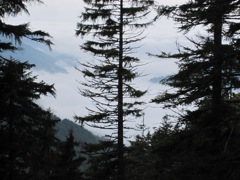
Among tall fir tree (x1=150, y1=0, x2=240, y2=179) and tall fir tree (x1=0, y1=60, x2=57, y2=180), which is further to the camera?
tall fir tree (x1=0, y1=60, x2=57, y2=180)

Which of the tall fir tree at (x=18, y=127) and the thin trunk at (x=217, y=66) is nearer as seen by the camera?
the thin trunk at (x=217, y=66)

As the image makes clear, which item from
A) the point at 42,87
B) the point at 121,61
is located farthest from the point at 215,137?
the point at 121,61

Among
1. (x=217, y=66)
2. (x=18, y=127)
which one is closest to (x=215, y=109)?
(x=217, y=66)

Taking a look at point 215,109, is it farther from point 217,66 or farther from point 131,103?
point 131,103

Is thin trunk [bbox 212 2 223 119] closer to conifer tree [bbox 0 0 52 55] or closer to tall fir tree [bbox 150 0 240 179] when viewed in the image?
tall fir tree [bbox 150 0 240 179]

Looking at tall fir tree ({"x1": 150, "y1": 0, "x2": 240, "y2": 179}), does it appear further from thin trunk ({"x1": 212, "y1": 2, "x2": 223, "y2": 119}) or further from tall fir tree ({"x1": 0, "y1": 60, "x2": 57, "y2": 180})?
tall fir tree ({"x1": 0, "y1": 60, "x2": 57, "y2": 180})

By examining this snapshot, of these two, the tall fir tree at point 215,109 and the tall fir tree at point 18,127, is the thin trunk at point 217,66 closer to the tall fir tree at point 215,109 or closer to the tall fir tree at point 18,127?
the tall fir tree at point 215,109

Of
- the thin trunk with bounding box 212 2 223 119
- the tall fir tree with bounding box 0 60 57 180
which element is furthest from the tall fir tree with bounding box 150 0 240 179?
the tall fir tree with bounding box 0 60 57 180

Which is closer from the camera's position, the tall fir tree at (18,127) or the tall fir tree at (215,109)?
the tall fir tree at (215,109)

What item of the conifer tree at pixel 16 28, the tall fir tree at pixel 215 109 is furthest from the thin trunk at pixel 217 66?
the conifer tree at pixel 16 28

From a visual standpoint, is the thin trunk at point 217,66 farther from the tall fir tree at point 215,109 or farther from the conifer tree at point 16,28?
the conifer tree at point 16,28

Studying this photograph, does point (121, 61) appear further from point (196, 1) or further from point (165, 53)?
point (196, 1)

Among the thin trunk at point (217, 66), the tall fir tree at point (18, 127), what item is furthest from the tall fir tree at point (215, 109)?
the tall fir tree at point (18, 127)

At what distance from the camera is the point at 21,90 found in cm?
1345
